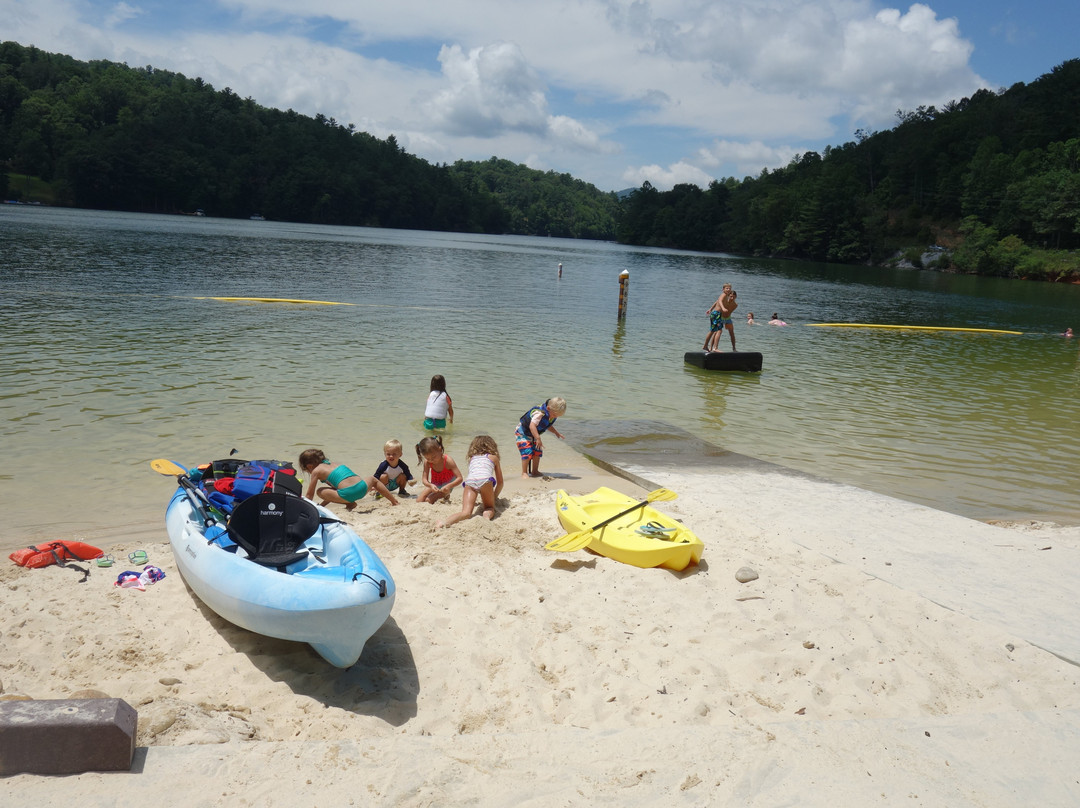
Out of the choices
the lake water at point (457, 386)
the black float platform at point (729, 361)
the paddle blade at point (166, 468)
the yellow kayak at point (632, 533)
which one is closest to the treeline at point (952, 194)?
the lake water at point (457, 386)

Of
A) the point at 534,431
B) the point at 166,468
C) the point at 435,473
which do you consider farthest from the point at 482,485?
the point at 166,468

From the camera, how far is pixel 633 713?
4.46 m

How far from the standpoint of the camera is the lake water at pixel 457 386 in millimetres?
9633

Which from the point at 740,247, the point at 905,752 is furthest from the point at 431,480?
the point at 740,247

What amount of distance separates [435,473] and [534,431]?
1.51 metres

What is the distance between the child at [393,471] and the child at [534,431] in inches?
63.7

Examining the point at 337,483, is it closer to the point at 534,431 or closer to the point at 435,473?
the point at 435,473

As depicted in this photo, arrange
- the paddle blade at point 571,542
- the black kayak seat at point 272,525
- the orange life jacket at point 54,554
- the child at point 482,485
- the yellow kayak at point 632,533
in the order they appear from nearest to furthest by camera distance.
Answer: the black kayak seat at point 272,525 → the orange life jacket at point 54,554 → the yellow kayak at point 632,533 → the paddle blade at point 571,542 → the child at point 482,485

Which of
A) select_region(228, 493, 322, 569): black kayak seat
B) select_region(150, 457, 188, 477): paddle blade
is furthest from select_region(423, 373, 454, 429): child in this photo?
select_region(228, 493, 322, 569): black kayak seat

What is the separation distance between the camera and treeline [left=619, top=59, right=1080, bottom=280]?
74750mm

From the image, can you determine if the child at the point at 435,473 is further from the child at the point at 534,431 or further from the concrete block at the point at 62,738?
the concrete block at the point at 62,738

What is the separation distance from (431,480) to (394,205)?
13922 cm

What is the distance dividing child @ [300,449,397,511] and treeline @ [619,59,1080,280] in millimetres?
78144

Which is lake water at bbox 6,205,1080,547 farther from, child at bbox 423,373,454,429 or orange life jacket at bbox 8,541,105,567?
orange life jacket at bbox 8,541,105,567
